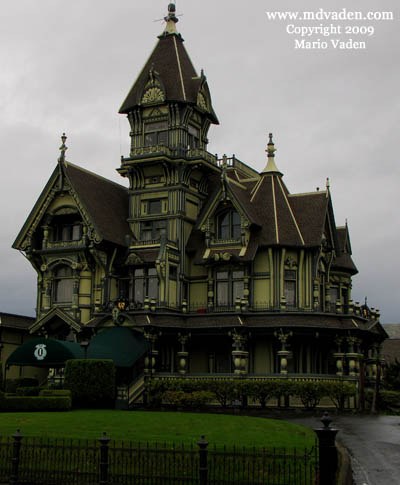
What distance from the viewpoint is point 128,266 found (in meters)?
48.6

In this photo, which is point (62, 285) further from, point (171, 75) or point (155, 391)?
point (171, 75)

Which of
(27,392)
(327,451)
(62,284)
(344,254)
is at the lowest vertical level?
(327,451)

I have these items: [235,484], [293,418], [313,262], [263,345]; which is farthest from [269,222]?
[235,484]

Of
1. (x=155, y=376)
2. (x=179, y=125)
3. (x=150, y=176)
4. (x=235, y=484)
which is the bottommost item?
(x=235, y=484)

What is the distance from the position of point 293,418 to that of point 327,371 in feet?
42.4

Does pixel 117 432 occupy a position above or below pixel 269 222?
below

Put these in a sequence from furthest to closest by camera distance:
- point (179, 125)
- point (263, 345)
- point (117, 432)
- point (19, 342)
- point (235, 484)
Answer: point (19, 342) → point (179, 125) → point (263, 345) → point (117, 432) → point (235, 484)

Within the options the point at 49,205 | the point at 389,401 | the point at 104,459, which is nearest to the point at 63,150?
the point at 49,205

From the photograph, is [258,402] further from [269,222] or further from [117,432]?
[117,432]

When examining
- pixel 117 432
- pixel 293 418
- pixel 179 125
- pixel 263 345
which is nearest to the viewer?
pixel 117 432

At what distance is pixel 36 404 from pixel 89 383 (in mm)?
3197

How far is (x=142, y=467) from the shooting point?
57.8 feet

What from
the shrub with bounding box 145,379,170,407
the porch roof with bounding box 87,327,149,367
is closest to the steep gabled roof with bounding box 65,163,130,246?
the porch roof with bounding box 87,327,149,367

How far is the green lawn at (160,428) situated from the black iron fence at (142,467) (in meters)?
3.34
